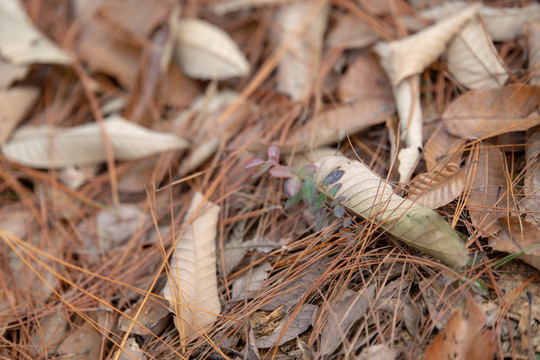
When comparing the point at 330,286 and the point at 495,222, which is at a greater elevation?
the point at 495,222

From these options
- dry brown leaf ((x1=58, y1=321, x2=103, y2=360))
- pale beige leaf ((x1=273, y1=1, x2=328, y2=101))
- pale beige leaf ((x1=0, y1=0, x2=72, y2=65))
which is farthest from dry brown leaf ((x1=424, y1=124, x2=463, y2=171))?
pale beige leaf ((x1=0, y1=0, x2=72, y2=65))

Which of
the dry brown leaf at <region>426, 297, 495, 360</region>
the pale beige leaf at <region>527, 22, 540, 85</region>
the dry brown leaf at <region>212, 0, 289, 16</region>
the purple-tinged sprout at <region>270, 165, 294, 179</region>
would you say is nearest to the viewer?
the dry brown leaf at <region>426, 297, 495, 360</region>

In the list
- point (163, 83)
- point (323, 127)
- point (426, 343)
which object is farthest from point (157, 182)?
point (426, 343)

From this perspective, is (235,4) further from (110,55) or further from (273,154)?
(273,154)

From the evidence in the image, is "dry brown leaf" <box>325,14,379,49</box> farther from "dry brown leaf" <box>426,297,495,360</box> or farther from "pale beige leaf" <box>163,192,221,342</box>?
"dry brown leaf" <box>426,297,495,360</box>

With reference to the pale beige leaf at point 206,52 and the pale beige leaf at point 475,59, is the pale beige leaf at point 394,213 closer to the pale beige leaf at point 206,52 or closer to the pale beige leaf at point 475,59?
the pale beige leaf at point 475,59

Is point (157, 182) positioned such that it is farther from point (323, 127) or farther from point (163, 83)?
point (323, 127)
